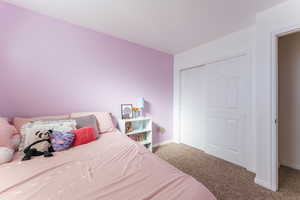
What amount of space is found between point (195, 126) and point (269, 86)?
5.35 ft

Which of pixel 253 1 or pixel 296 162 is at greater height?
pixel 253 1

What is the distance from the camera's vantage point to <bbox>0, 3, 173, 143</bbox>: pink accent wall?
1.65 meters

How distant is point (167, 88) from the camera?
325 centimetres

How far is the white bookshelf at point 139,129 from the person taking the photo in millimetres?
2438

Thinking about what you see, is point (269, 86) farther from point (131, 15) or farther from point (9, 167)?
point (9, 167)

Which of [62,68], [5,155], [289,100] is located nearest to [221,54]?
[289,100]

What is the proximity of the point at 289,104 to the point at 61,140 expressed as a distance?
11.4 feet

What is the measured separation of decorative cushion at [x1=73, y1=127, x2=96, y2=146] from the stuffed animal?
0.54m

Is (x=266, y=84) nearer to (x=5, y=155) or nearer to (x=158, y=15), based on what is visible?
(x=158, y=15)

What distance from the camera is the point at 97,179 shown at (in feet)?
2.81

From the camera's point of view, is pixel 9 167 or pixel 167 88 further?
pixel 167 88

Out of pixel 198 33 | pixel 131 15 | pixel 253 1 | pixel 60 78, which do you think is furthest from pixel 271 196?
pixel 60 78

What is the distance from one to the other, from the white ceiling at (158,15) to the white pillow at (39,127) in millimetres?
1540

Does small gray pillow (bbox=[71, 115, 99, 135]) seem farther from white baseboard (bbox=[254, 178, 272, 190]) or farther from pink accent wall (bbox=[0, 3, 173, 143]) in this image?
white baseboard (bbox=[254, 178, 272, 190])
